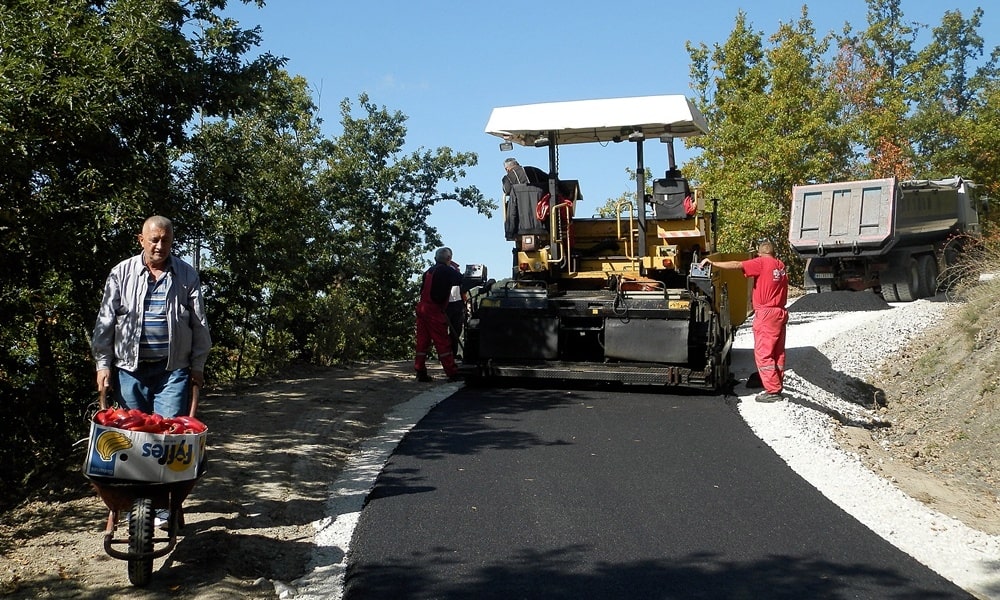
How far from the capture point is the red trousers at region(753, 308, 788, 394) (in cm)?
1059

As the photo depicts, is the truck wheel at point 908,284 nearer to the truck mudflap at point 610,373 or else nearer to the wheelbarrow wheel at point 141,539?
the truck mudflap at point 610,373

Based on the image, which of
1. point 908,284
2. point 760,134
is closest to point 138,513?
point 908,284

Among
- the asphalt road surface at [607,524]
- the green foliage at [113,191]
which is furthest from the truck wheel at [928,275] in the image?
the asphalt road surface at [607,524]

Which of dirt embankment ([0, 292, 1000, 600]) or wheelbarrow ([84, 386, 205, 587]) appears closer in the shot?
wheelbarrow ([84, 386, 205, 587])

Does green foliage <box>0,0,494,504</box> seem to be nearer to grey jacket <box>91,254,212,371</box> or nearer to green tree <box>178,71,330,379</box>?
green tree <box>178,71,330,379</box>

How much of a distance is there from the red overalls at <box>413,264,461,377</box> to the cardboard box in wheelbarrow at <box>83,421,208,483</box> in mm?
7160

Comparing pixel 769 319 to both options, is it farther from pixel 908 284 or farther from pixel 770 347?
pixel 908 284

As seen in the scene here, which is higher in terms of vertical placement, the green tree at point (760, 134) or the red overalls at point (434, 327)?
the green tree at point (760, 134)

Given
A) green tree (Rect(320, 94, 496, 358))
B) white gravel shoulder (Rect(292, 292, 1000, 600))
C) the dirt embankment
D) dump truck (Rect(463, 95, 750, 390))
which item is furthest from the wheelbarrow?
green tree (Rect(320, 94, 496, 358))

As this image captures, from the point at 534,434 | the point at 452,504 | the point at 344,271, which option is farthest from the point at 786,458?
the point at 344,271

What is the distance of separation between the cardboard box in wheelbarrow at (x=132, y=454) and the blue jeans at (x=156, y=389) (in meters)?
0.64

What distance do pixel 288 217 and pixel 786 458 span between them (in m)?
8.47

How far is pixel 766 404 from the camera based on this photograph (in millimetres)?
10375

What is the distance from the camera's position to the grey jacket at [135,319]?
524 cm
